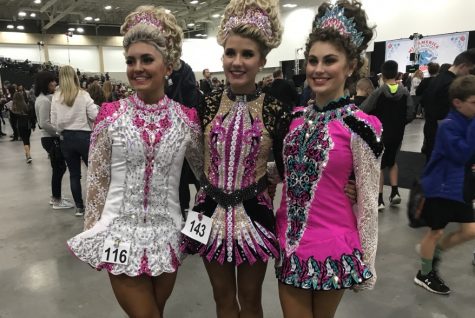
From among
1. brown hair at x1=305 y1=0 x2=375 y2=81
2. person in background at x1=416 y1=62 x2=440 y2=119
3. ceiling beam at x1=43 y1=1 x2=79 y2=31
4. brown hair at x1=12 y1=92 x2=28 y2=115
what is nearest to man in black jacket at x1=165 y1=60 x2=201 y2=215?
brown hair at x1=305 y1=0 x2=375 y2=81

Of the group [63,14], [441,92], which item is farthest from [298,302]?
[63,14]

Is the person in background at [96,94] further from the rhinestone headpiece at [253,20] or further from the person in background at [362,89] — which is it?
the rhinestone headpiece at [253,20]

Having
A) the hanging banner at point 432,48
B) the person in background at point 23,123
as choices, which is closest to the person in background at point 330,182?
the person in background at point 23,123

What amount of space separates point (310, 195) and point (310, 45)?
1.86 ft

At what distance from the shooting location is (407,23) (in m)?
14.1

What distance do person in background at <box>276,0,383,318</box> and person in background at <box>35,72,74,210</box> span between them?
11.8 ft

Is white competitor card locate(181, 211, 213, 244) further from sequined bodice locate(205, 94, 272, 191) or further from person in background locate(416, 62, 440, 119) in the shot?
person in background locate(416, 62, 440, 119)

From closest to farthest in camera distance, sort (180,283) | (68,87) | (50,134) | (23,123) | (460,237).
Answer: (460,237) < (180,283) < (68,87) < (50,134) < (23,123)

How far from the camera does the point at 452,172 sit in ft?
8.00

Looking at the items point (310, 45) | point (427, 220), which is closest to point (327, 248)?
point (310, 45)

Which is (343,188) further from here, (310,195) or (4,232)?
(4,232)

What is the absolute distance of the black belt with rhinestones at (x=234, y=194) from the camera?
1.54 meters

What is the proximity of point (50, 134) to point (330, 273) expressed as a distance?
3.88 meters

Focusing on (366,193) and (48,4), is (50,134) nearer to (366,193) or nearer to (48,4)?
(366,193)
